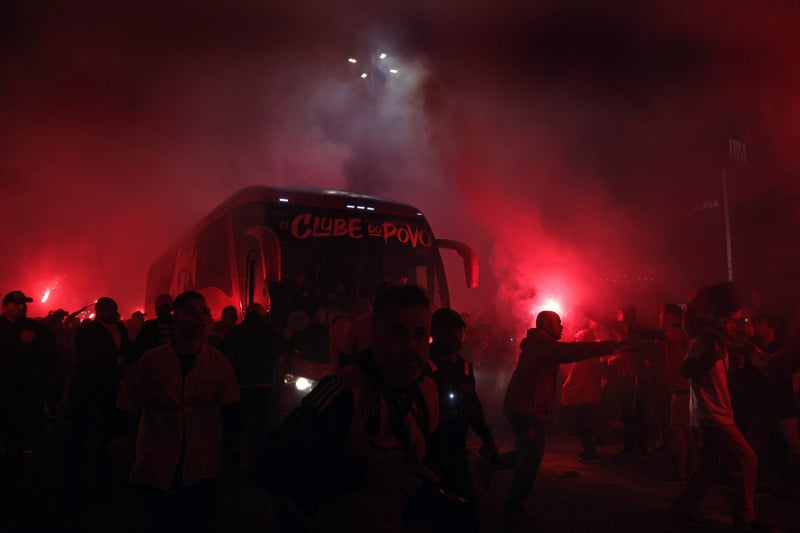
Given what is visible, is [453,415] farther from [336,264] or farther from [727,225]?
[727,225]

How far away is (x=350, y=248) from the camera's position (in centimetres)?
970

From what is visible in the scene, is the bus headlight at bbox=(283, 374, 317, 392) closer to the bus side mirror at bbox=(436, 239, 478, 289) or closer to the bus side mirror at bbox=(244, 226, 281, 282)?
the bus side mirror at bbox=(244, 226, 281, 282)

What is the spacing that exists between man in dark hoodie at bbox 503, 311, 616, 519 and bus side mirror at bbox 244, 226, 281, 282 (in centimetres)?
402

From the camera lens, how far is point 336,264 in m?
9.54

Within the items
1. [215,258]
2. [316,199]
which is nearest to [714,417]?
[316,199]

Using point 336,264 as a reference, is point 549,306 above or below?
below

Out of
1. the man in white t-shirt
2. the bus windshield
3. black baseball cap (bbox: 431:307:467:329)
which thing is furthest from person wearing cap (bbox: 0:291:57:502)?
the man in white t-shirt

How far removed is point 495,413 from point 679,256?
16.2 metres

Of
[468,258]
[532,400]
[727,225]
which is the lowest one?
[532,400]

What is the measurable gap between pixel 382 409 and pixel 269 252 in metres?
6.64

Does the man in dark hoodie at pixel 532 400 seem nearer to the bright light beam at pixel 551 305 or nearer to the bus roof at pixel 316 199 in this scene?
the bus roof at pixel 316 199

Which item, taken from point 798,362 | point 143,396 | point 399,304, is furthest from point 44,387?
point 798,362

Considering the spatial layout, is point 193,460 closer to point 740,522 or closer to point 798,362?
point 740,522

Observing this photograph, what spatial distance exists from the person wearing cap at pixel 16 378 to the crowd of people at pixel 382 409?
13 mm
